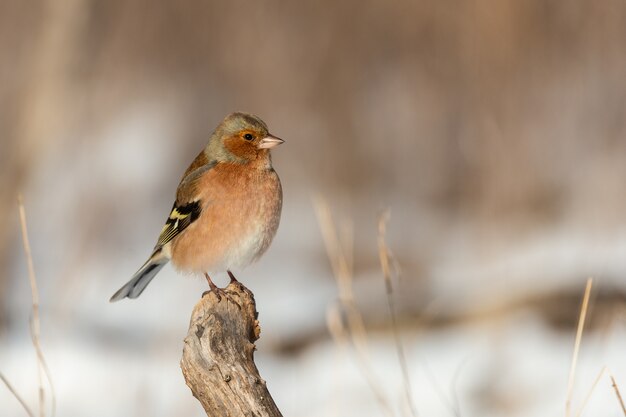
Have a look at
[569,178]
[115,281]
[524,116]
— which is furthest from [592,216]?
[115,281]

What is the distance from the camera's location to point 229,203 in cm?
434

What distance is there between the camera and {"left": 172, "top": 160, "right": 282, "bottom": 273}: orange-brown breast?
430 centimetres

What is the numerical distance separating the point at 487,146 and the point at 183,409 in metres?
3.72

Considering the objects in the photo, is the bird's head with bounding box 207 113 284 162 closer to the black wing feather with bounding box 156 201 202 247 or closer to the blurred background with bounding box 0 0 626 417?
the black wing feather with bounding box 156 201 202 247

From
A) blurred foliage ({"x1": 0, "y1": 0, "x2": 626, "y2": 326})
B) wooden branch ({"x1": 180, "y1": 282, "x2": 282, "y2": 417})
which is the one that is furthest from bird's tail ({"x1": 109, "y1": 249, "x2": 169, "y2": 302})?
blurred foliage ({"x1": 0, "y1": 0, "x2": 626, "y2": 326})

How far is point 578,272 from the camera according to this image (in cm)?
671

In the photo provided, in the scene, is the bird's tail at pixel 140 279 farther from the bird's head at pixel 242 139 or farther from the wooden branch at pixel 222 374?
the wooden branch at pixel 222 374

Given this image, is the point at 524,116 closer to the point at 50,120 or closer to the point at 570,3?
the point at 570,3

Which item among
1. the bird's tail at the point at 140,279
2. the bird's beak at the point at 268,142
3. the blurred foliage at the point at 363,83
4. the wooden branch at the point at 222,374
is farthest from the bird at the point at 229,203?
the blurred foliage at the point at 363,83

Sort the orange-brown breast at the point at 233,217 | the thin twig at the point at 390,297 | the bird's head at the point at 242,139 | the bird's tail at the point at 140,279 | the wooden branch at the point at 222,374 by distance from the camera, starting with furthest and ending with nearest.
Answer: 1. the bird's tail at the point at 140,279
2. the bird's head at the point at 242,139
3. the orange-brown breast at the point at 233,217
4. the thin twig at the point at 390,297
5. the wooden branch at the point at 222,374

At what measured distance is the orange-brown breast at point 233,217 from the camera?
4.30 meters

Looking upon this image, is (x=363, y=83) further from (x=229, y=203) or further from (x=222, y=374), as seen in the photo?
(x=222, y=374)

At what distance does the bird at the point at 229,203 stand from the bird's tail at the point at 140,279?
0.25 m

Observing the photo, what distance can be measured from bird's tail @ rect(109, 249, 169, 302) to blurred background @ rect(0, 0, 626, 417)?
1.11 meters
